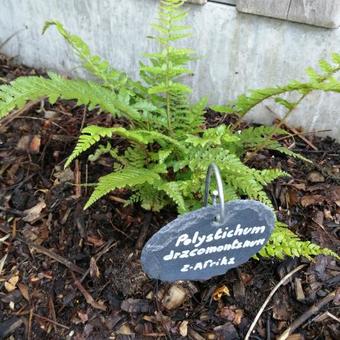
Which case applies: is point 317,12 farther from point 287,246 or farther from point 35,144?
point 35,144

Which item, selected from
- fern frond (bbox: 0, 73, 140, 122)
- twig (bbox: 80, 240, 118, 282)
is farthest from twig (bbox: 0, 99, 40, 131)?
twig (bbox: 80, 240, 118, 282)

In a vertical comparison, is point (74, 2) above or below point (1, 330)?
above

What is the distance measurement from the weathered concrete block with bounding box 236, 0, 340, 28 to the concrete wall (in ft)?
0.18

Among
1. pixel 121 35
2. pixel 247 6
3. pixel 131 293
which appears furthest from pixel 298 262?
pixel 121 35

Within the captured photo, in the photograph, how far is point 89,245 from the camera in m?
2.07

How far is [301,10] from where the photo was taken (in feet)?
6.88

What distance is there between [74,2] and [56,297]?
166 cm

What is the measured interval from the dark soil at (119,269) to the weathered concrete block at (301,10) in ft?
2.24

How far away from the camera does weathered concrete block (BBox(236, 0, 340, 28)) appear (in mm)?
2053

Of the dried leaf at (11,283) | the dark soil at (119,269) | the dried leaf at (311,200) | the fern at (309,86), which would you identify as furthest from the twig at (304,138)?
the dried leaf at (11,283)

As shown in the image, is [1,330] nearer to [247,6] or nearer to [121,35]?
[121,35]

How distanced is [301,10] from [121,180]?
1.19 m

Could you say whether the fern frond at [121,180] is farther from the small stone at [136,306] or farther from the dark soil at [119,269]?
the small stone at [136,306]

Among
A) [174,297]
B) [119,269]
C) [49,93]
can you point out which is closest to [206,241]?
[174,297]
